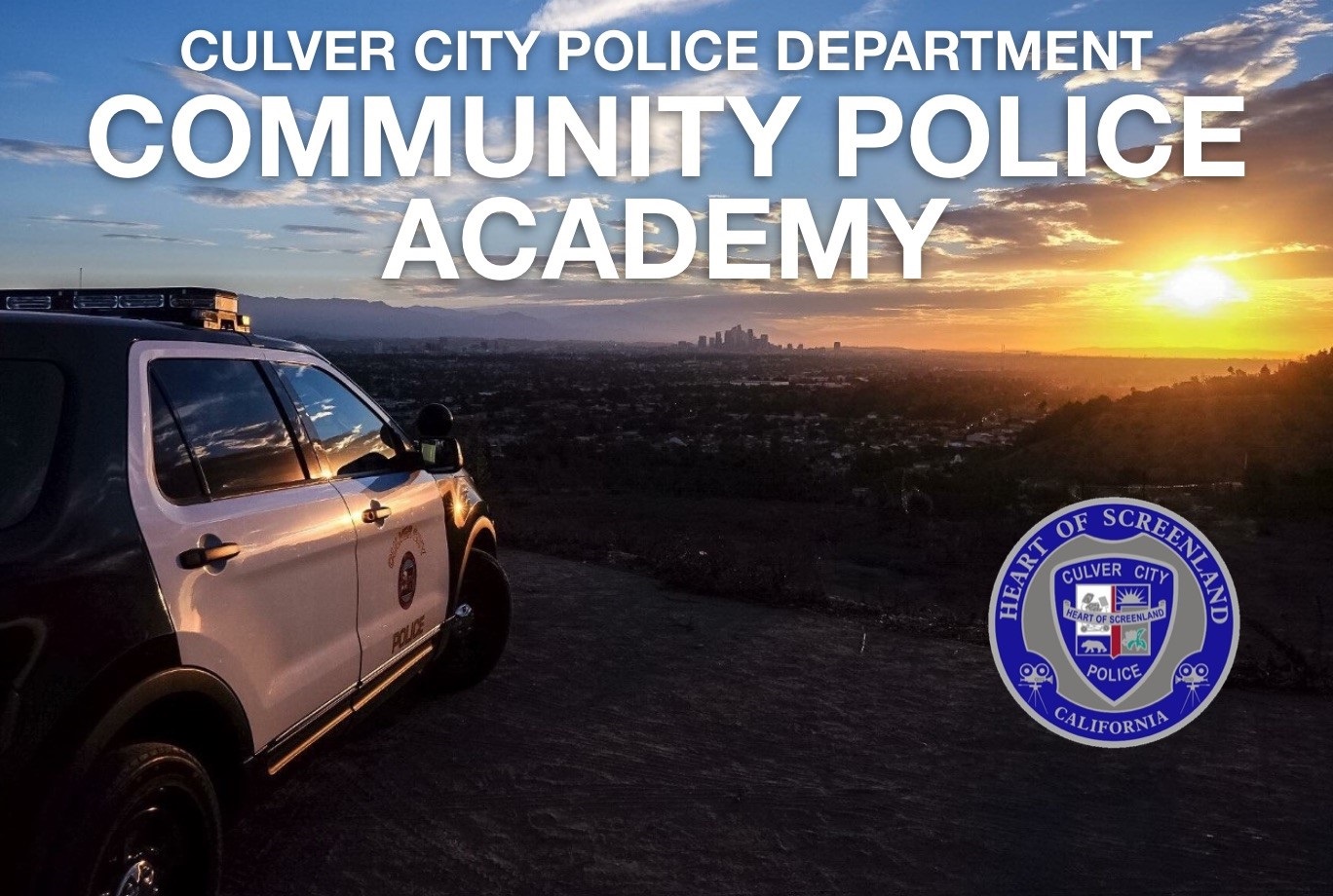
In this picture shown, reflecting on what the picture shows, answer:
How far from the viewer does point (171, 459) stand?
3.16 meters

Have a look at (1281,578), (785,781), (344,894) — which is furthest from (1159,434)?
(344,894)

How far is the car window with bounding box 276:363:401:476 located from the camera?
4215 mm

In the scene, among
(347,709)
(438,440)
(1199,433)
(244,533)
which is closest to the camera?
(244,533)

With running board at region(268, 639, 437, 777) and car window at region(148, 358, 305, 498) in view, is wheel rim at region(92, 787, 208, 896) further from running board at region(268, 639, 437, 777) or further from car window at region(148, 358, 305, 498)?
car window at region(148, 358, 305, 498)

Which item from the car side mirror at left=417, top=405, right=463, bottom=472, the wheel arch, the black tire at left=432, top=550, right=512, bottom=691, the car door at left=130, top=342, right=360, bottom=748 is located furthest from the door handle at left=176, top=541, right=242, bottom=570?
the black tire at left=432, top=550, right=512, bottom=691

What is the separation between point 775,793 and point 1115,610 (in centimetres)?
232

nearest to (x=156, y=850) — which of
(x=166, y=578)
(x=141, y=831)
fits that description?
(x=141, y=831)

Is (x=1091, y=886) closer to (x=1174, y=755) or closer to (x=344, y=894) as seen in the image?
(x=1174, y=755)

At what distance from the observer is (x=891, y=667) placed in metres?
6.49

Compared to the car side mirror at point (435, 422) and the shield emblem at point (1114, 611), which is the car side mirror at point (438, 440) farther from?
the shield emblem at point (1114, 611)

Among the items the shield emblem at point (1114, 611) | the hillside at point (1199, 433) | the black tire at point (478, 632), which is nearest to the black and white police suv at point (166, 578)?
the black tire at point (478, 632)

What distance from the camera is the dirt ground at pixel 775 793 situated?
3.85m

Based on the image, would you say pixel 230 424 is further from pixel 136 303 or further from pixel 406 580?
pixel 406 580

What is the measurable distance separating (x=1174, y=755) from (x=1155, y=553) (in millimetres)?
1147
